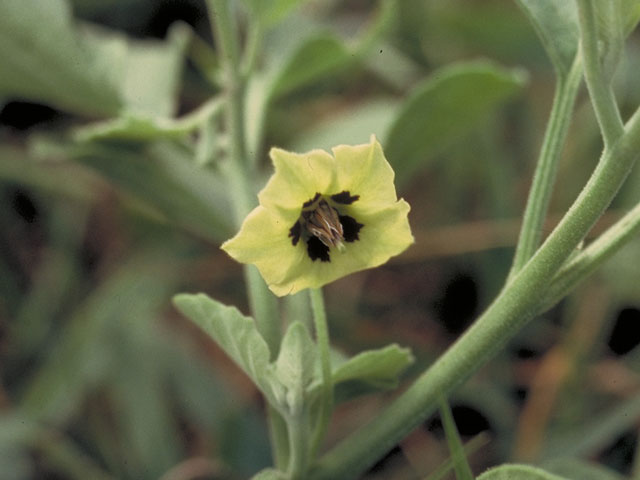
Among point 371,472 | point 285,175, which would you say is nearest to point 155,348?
point 371,472

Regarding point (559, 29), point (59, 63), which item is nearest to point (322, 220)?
point (559, 29)

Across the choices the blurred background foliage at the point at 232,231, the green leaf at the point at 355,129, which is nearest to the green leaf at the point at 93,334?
the blurred background foliage at the point at 232,231

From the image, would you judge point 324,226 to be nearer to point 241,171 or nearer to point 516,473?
point 516,473

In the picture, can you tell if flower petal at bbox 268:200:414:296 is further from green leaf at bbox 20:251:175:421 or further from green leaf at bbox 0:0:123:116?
green leaf at bbox 20:251:175:421

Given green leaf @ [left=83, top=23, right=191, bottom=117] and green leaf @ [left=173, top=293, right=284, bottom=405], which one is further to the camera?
green leaf @ [left=83, top=23, right=191, bottom=117]

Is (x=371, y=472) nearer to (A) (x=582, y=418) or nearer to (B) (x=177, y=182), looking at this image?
(A) (x=582, y=418)

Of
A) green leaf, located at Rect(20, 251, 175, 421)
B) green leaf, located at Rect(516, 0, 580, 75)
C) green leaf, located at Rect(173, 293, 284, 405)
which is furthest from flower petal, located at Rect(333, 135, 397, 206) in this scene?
green leaf, located at Rect(20, 251, 175, 421)
